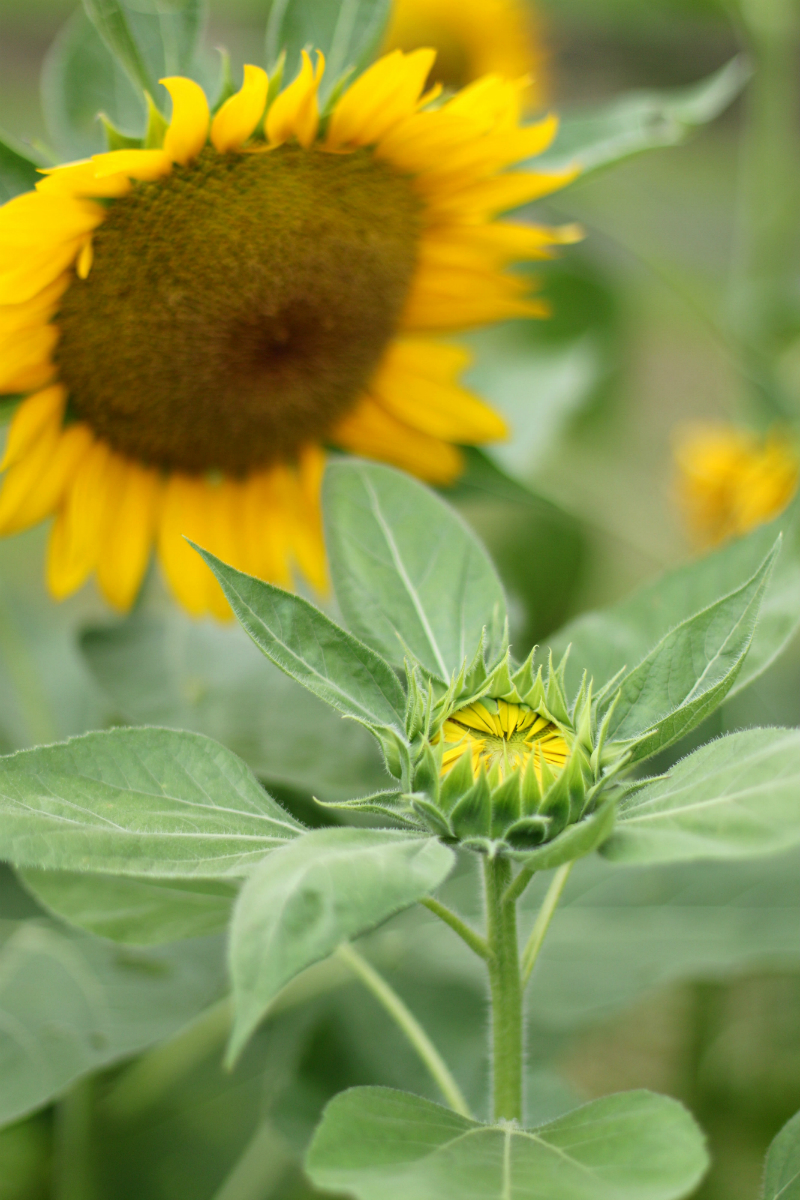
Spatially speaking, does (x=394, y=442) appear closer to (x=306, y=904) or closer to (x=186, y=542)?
(x=186, y=542)

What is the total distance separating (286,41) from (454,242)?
13 cm

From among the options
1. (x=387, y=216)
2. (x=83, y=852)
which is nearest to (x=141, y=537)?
(x=387, y=216)

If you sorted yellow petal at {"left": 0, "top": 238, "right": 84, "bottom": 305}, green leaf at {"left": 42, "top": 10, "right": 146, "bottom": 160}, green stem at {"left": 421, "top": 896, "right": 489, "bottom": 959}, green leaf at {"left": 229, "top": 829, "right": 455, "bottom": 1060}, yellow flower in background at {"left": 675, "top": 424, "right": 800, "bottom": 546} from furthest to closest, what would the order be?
yellow flower in background at {"left": 675, "top": 424, "right": 800, "bottom": 546}
green leaf at {"left": 42, "top": 10, "right": 146, "bottom": 160}
yellow petal at {"left": 0, "top": 238, "right": 84, "bottom": 305}
green stem at {"left": 421, "top": 896, "right": 489, "bottom": 959}
green leaf at {"left": 229, "top": 829, "right": 455, "bottom": 1060}

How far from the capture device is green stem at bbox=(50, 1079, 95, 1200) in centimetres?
56

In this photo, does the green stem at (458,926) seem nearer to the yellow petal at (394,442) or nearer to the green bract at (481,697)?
the green bract at (481,697)

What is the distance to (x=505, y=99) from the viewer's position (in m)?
0.47

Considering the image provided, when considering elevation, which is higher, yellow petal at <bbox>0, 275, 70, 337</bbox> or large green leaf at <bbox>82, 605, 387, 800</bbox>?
yellow petal at <bbox>0, 275, 70, 337</bbox>

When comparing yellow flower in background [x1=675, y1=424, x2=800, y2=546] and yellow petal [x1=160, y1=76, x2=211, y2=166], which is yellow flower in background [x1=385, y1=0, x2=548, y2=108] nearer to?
yellow flower in background [x1=675, y1=424, x2=800, y2=546]

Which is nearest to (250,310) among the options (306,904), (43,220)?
(43,220)

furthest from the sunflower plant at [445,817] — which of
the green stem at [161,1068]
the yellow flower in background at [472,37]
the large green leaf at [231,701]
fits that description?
the yellow flower in background at [472,37]

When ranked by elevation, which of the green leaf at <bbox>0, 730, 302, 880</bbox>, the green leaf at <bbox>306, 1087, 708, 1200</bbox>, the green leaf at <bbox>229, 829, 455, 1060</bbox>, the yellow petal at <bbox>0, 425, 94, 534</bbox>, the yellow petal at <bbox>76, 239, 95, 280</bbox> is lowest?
the green leaf at <bbox>306, 1087, 708, 1200</bbox>

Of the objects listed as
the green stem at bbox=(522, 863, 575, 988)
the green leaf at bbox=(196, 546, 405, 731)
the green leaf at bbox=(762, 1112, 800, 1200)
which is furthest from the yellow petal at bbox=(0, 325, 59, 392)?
the green leaf at bbox=(762, 1112, 800, 1200)

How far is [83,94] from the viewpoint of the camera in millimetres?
550

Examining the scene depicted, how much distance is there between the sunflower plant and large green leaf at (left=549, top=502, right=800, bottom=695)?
6 centimetres
